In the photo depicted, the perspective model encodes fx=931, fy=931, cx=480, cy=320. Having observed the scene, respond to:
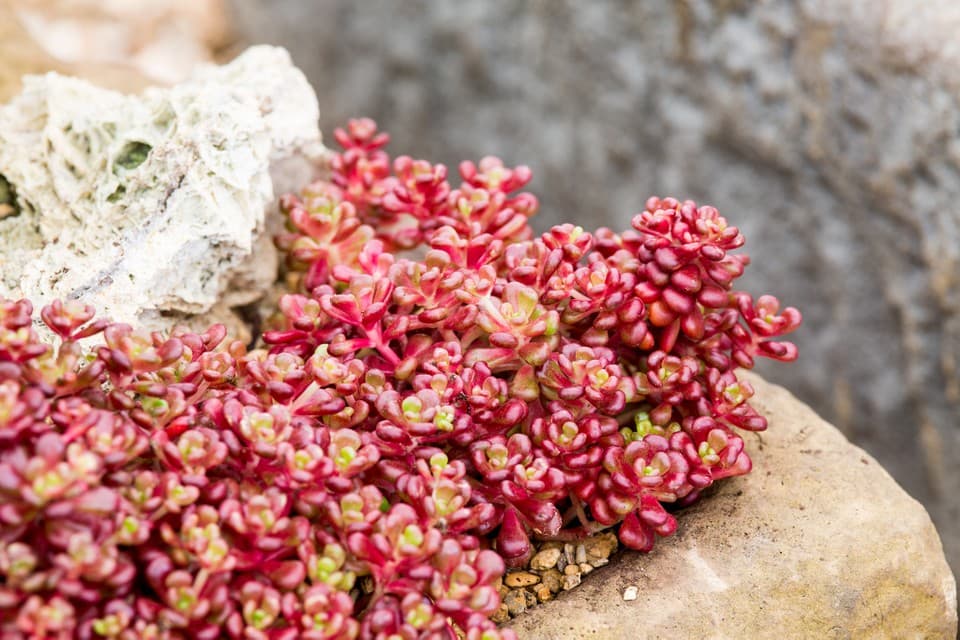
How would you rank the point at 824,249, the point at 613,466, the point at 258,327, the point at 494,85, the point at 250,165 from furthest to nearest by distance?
the point at 494,85 < the point at 824,249 < the point at 258,327 < the point at 250,165 < the point at 613,466

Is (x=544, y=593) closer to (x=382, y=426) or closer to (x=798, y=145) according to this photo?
(x=382, y=426)

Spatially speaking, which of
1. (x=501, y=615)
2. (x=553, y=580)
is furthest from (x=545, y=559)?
(x=501, y=615)

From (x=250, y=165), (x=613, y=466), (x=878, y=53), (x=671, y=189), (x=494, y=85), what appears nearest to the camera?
(x=613, y=466)

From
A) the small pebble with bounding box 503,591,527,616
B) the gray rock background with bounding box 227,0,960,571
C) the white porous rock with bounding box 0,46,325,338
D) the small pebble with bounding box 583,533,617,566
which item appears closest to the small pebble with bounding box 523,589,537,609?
the small pebble with bounding box 503,591,527,616

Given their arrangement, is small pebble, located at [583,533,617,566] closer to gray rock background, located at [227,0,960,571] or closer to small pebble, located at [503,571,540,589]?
small pebble, located at [503,571,540,589]

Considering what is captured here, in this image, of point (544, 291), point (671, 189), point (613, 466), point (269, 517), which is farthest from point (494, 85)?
point (269, 517)

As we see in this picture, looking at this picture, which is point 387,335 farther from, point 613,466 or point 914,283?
point 914,283

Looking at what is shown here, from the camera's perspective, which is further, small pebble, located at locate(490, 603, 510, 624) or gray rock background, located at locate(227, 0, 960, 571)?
gray rock background, located at locate(227, 0, 960, 571)
